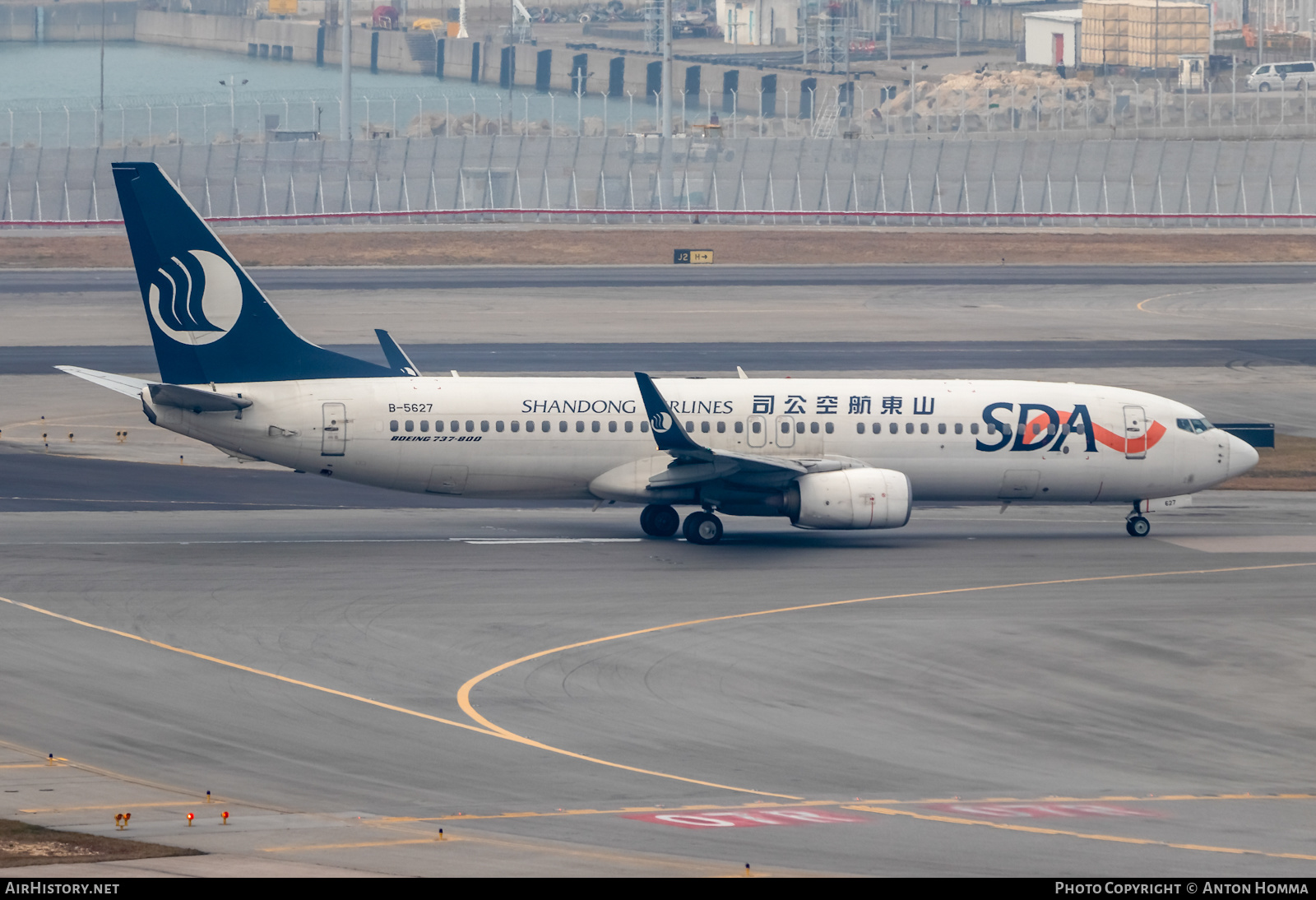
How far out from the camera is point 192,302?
145ft

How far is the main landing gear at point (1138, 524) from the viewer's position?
47500 millimetres

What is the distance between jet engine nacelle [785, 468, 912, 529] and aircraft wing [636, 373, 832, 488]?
2.34 ft

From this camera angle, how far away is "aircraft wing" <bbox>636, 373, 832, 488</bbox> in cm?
4288

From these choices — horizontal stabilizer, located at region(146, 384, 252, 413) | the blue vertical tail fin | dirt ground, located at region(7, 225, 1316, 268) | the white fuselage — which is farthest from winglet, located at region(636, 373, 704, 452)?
dirt ground, located at region(7, 225, 1316, 268)

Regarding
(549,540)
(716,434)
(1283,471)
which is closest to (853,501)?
(716,434)

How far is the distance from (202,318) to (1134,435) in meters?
25.2

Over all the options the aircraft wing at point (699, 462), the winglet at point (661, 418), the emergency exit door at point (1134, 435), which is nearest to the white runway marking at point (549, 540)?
the aircraft wing at point (699, 462)

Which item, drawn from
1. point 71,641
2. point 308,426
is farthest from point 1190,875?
point 308,426

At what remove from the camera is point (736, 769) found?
26.7 metres

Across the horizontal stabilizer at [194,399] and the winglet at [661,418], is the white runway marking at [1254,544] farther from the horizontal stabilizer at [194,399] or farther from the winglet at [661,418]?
the horizontal stabilizer at [194,399]

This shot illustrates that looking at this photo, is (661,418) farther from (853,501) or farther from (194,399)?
(194,399)

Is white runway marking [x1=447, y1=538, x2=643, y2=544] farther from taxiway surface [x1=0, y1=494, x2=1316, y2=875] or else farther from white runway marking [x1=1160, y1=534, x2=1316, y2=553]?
white runway marking [x1=1160, y1=534, x2=1316, y2=553]

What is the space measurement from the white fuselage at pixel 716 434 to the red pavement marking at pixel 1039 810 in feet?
69.2

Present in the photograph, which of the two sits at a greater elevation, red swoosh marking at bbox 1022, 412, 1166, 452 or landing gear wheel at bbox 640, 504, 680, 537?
red swoosh marking at bbox 1022, 412, 1166, 452
